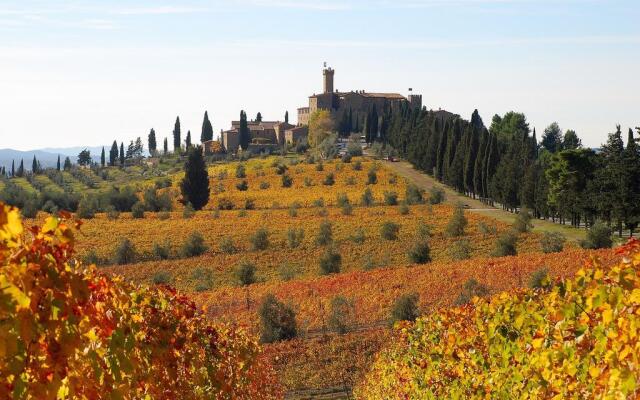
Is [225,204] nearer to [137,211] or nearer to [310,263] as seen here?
[137,211]

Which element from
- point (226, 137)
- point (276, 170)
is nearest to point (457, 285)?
point (276, 170)

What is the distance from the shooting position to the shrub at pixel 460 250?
151 ft

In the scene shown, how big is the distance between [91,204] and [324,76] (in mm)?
99778

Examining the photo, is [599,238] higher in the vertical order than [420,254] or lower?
higher

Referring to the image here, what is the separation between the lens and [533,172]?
63.5 metres

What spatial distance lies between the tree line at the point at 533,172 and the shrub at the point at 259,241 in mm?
21815

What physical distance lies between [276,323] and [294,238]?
25591mm

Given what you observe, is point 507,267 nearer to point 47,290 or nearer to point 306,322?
Answer: point 306,322

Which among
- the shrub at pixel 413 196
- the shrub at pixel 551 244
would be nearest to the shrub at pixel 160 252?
the shrub at pixel 551 244

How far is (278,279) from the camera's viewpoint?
Result: 144 ft

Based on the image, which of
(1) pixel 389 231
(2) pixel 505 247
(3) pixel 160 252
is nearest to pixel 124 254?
(3) pixel 160 252

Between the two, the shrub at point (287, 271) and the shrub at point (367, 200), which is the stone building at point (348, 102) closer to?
the shrub at point (367, 200)

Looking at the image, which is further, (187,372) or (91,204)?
(91,204)

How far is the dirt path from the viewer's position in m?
56.3
